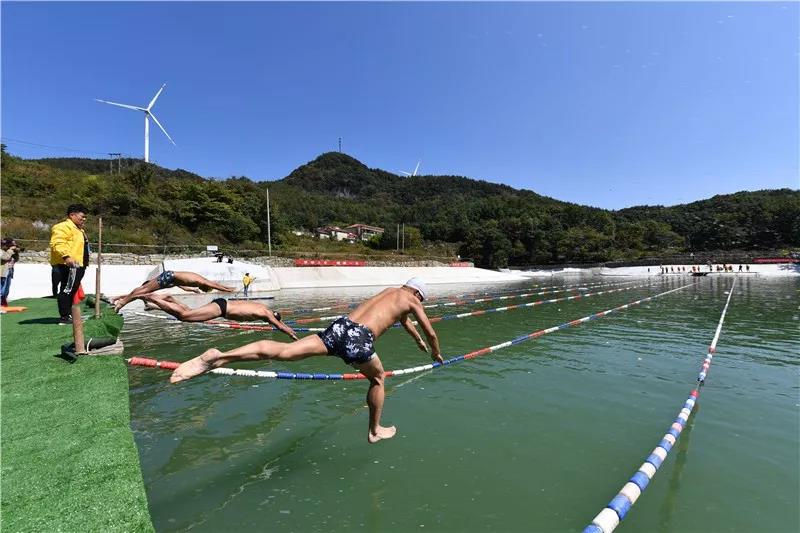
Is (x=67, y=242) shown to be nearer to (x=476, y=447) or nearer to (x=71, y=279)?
(x=71, y=279)

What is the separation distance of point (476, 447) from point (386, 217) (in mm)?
155849

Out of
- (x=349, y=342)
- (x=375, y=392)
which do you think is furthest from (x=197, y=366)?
(x=375, y=392)

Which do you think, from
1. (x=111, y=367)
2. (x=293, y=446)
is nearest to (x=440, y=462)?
(x=293, y=446)

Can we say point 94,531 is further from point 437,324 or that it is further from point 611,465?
point 437,324

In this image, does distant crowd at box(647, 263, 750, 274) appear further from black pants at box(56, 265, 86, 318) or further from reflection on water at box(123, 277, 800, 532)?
black pants at box(56, 265, 86, 318)

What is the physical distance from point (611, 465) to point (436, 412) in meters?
2.61

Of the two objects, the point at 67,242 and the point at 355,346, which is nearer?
the point at 355,346

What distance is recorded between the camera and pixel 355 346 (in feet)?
14.2

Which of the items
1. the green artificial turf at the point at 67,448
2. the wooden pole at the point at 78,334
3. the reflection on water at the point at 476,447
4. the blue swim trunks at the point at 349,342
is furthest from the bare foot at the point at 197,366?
the wooden pole at the point at 78,334

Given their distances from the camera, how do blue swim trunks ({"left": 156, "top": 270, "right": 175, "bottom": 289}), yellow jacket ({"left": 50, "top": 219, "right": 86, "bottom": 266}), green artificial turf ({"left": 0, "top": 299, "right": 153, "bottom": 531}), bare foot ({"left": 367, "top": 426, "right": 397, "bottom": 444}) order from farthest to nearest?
yellow jacket ({"left": 50, "top": 219, "right": 86, "bottom": 266}) < blue swim trunks ({"left": 156, "top": 270, "right": 175, "bottom": 289}) < bare foot ({"left": 367, "top": 426, "right": 397, "bottom": 444}) < green artificial turf ({"left": 0, "top": 299, "right": 153, "bottom": 531})

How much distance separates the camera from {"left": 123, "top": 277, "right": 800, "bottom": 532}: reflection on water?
12.9ft

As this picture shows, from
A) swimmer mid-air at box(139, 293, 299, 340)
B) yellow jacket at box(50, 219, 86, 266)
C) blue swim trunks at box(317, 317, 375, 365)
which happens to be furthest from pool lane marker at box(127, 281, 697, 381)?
yellow jacket at box(50, 219, 86, 266)

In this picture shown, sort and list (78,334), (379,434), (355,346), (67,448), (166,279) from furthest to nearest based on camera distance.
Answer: (78,334)
(166,279)
(379,434)
(355,346)
(67,448)

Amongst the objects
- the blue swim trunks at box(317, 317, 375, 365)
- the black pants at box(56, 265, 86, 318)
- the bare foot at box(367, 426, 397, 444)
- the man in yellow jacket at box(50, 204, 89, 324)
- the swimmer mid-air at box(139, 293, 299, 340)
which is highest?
the man in yellow jacket at box(50, 204, 89, 324)
